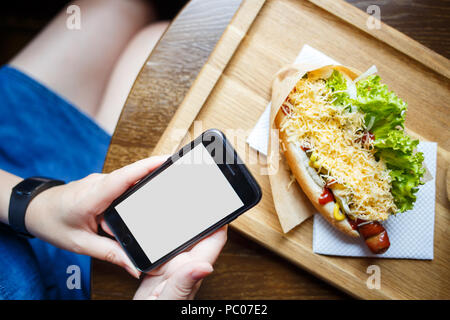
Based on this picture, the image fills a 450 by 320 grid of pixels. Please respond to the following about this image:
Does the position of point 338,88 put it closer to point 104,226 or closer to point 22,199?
point 104,226

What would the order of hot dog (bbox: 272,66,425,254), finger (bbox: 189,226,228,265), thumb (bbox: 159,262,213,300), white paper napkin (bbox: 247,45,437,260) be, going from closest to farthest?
thumb (bbox: 159,262,213,300), finger (bbox: 189,226,228,265), hot dog (bbox: 272,66,425,254), white paper napkin (bbox: 247,45,437,260)

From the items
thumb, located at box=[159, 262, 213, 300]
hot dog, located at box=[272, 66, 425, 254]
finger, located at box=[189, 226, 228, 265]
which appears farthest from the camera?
hot dog, located at box=[272, 66, 425, 254]

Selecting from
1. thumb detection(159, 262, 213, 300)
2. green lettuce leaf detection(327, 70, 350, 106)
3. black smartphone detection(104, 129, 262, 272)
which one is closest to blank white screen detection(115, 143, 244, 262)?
black smartphone detection(104, 129, 262, 272)

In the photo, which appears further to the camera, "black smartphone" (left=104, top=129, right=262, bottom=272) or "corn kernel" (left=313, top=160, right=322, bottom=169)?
"corn kernel" (left=313, top=160, right=322, bottom=169)

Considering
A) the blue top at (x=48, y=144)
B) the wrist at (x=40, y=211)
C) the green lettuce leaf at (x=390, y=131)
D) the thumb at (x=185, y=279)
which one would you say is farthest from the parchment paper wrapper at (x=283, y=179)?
the wrist at (x=40, y=211)

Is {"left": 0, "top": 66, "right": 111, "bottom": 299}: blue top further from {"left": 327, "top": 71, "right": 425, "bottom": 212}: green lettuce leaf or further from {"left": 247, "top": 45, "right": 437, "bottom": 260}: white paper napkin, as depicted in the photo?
{"left": 327, "top": 71, "right": 425, "bottom": 212}: green lettuce leaf

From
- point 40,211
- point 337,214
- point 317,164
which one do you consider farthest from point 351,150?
point 40,211
